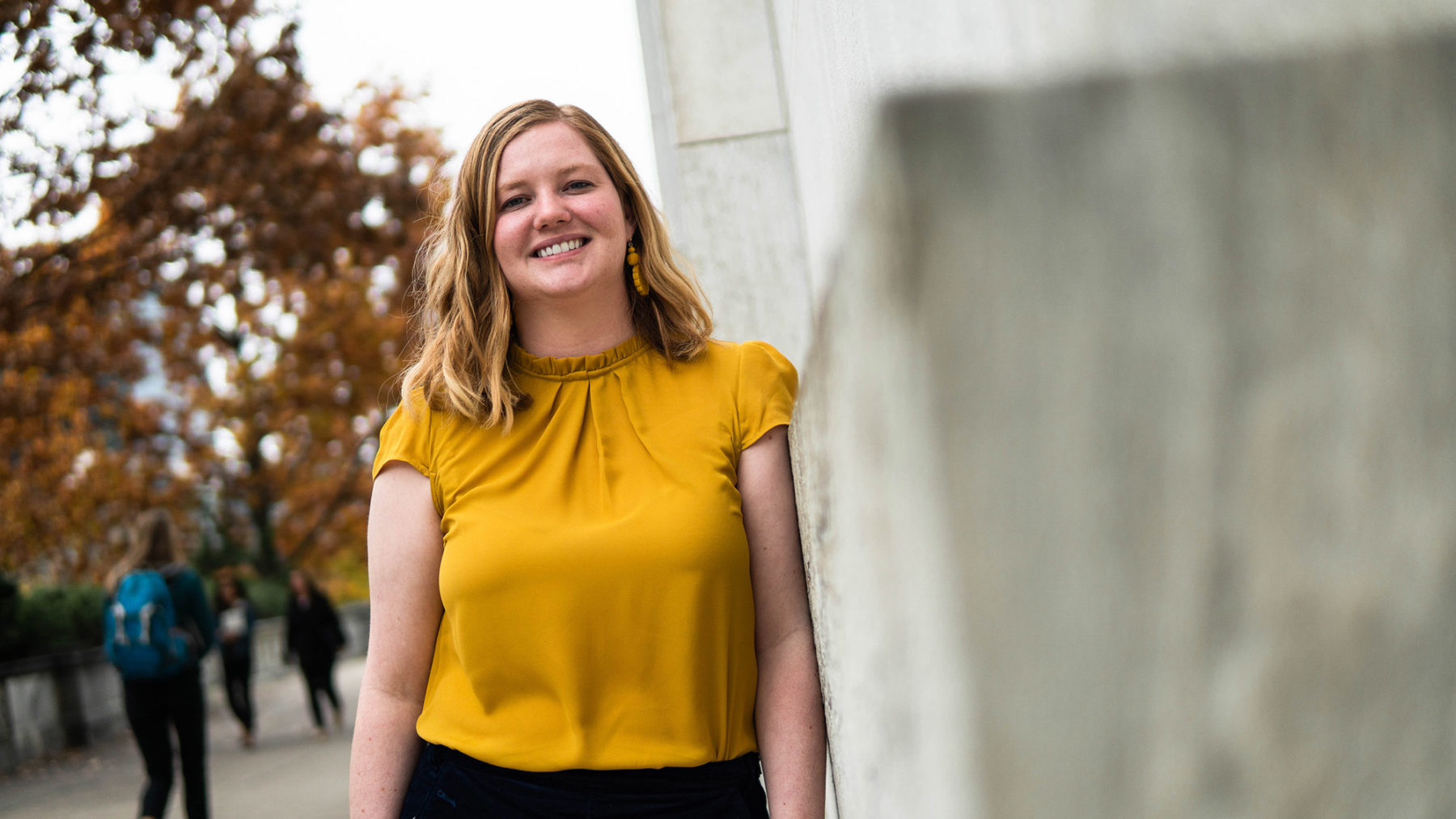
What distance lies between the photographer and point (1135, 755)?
58cm

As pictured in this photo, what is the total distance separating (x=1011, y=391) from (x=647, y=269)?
1.54m

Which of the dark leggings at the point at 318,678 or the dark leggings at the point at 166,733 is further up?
the dark leggings at the point at 166,733

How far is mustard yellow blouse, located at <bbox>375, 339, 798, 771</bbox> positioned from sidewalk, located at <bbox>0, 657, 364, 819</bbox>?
7.54m

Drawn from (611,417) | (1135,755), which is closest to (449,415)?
(611,417)

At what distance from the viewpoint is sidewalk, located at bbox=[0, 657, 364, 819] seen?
922 cm

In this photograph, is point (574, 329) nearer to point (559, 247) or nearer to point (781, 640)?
point (559, 247)

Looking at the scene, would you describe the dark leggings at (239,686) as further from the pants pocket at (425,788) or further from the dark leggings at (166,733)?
the pants pocket at (425,788)

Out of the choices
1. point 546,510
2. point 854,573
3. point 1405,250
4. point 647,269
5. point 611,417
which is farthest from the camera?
point 647,269

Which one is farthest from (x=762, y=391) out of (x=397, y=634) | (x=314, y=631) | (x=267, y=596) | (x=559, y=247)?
Result: (x=267, y=596)

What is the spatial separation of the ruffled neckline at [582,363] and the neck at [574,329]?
20 millimetres

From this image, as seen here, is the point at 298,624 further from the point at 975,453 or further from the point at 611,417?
the point at 975,453

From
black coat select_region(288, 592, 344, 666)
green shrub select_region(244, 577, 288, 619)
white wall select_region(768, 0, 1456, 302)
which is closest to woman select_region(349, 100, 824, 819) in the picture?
white wall select_region(768, 0, 1456, 302)

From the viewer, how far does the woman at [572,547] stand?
1666 mm

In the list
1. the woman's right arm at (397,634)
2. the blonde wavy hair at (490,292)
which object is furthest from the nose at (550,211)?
the woman's right arm at (397,634)
